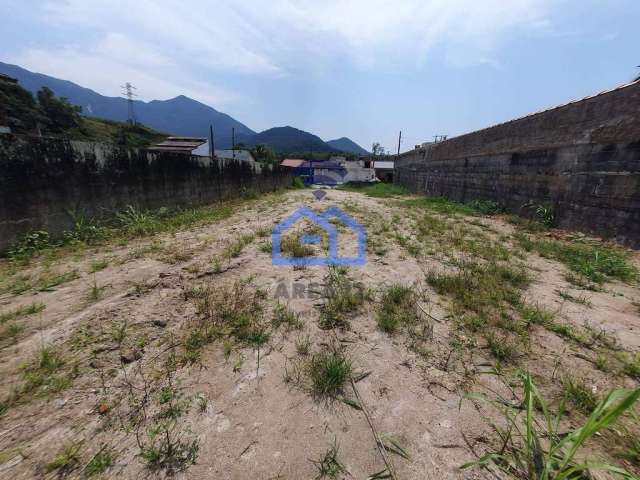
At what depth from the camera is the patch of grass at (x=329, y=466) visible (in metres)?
1.14

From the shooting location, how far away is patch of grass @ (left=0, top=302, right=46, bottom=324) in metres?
2.12

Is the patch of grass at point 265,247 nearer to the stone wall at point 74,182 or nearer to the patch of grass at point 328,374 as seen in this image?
the patch of grass at point 328,374

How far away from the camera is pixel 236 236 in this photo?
4969 millimetres

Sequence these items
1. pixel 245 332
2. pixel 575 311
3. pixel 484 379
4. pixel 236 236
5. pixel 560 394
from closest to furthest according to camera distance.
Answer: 1. pixel 560 394
2. pixel 484 379
3. pixel 245 332
4. pixel 575 311
5. pixel 236 236

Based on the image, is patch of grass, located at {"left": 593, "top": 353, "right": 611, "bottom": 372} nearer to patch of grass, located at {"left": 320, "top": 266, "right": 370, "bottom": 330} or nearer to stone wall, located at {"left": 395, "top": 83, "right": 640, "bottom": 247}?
patch of grass, located at {"left": 320, "top": 266, "right": 370, "bottom": 330}

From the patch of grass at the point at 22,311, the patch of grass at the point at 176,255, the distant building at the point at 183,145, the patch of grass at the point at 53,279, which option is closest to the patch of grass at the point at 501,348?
the patch of grass at the point at 176,255

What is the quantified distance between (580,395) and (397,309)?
1289 mm

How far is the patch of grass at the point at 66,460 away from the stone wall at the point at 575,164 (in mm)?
7402

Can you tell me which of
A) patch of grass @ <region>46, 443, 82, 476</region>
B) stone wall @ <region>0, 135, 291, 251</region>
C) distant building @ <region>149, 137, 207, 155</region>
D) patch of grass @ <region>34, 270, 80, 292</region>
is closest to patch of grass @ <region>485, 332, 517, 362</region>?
patch of grass @ <region>46, 443, 82, 476</region>

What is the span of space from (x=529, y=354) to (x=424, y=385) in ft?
3.18

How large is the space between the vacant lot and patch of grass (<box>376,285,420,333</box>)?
0.06ft

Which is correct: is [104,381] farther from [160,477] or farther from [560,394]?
[560,394]

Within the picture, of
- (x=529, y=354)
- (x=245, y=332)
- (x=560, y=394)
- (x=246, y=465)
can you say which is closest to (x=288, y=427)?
(x=246, y=465)

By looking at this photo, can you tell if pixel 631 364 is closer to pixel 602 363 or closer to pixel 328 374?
pixel 602 363
